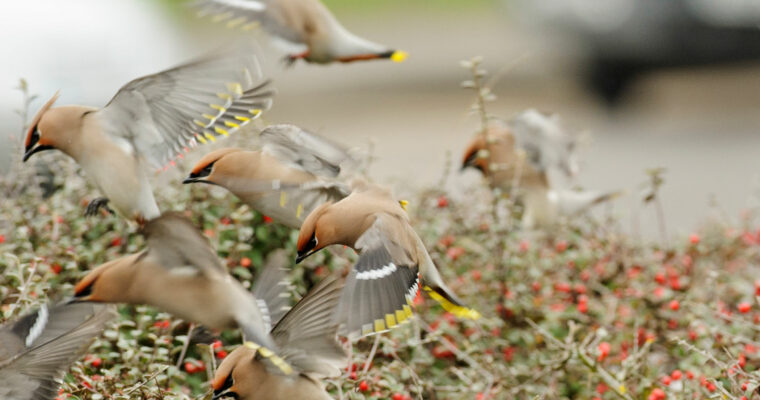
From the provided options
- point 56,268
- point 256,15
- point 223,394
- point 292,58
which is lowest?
point 56,268

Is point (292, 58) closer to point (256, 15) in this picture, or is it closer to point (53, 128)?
point (256, 15)

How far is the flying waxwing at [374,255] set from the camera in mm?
1773

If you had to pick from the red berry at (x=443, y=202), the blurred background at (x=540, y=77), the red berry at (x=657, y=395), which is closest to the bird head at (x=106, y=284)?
the red berry at (x=657, y=395)

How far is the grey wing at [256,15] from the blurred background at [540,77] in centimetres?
416

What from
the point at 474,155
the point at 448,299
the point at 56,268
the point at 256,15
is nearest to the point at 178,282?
the point at 448,299

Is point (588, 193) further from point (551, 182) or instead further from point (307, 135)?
point (307, 135)

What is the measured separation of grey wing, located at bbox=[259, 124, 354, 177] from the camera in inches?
83.0

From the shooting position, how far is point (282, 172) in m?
2.10

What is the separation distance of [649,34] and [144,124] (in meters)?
10.0

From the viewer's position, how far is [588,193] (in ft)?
12.6

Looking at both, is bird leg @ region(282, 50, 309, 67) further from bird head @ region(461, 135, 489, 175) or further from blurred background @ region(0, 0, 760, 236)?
blurred background @ region(0, 0, 760, 236)

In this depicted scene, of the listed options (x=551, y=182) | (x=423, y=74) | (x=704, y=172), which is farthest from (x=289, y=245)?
(x=423, y=74)

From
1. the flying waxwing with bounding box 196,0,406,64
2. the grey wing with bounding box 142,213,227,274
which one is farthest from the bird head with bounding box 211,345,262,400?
the flying waxwing with bounding box 196,0,406,64

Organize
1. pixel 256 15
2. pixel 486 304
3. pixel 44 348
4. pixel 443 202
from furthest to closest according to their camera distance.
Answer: pixel 443 202 < pixel 486 304 < pixel 256 15 < pixel 44 348
